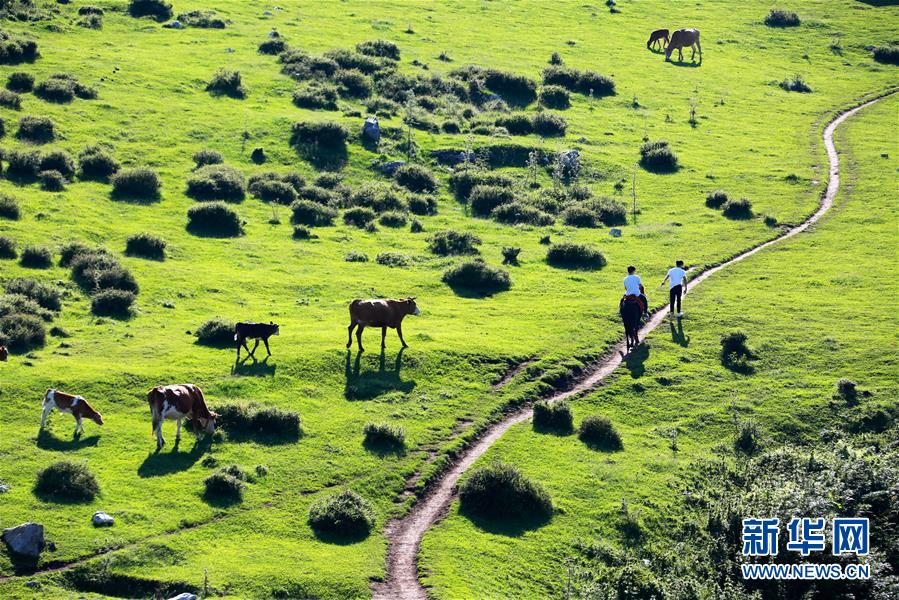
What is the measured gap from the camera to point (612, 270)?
54.6 metres

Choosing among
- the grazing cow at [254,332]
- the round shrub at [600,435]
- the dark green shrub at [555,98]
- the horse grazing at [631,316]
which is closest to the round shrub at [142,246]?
the grazing cow at [254,332]

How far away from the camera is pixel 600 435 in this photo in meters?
35.8

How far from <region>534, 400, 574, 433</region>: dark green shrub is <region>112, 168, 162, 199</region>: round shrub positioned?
31.6 meters

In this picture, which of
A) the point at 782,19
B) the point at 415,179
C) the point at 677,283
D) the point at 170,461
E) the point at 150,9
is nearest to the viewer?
the point at 170,461

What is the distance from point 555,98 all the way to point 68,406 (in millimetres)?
60067

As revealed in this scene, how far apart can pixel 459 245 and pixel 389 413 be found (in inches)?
835

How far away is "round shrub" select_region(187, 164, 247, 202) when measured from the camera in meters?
60.5

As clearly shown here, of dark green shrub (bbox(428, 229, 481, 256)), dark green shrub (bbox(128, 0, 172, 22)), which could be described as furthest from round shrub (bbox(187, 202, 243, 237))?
dark green shrub (bbox(128, 0, 172, 22))

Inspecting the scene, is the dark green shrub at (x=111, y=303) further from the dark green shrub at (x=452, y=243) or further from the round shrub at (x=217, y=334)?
the dark green shrub at (x=452, y=243)

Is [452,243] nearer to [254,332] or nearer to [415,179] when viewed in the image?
[415,179]

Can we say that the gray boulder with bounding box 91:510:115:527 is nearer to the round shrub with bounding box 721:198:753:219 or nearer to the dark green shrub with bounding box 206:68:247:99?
the round shrub with bounding box 721:198:753:219

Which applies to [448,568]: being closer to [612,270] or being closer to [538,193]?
[612,270]

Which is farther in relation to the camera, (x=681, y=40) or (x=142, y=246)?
(x=681, y=40)

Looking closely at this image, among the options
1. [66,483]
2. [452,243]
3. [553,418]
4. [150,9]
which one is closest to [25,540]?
[66,483]
